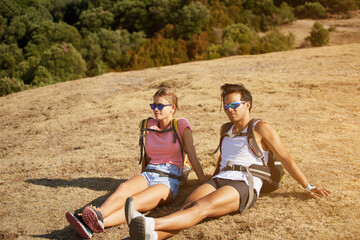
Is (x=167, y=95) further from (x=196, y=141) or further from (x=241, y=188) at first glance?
(x=196, y=141)

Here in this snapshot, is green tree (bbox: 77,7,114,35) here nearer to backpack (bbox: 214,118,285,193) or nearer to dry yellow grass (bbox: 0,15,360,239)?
dry yellow grass (bbox: 0,15,360,239)

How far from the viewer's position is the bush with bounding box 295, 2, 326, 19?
46.0 m

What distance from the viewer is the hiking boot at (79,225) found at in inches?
128

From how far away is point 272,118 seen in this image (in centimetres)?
817

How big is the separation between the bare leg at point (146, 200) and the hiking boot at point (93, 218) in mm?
107

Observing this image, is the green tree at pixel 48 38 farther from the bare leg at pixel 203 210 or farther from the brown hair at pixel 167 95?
the bare leg at pixel 203 210

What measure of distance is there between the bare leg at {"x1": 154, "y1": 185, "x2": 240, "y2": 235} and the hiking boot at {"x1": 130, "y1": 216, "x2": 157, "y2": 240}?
0.10m

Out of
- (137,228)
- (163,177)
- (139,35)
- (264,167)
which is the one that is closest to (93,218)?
(137,228)

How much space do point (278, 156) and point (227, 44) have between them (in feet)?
101

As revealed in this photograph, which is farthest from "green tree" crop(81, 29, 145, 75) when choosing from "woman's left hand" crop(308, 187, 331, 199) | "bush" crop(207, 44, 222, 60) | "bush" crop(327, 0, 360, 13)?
"woman's left hand" crop(308, 187, 331, 199)

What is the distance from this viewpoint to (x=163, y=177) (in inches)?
157

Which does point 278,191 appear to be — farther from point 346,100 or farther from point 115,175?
point 346,100

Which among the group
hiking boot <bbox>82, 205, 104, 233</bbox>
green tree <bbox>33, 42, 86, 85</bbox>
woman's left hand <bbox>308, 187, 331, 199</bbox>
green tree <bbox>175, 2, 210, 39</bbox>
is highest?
green tree <bbox>175, 2, 210, 39</bbox>

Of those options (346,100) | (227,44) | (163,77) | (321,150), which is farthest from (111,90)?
(227,44)
